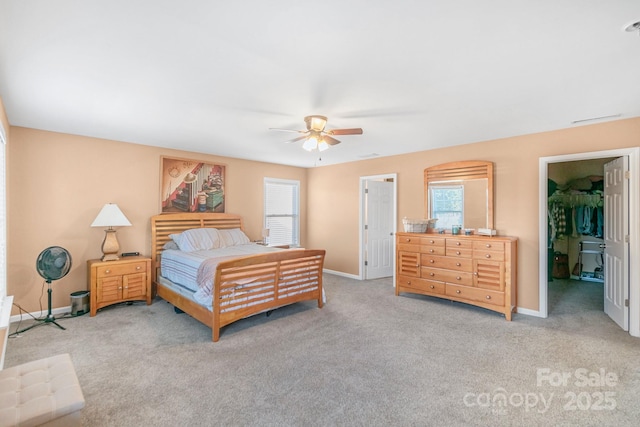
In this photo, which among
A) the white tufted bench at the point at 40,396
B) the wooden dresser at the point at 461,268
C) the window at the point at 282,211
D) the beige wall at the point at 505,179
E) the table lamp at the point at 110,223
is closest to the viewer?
the white tufted bench at the point at 40,396

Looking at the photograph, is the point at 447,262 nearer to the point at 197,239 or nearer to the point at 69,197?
the point at 197,239

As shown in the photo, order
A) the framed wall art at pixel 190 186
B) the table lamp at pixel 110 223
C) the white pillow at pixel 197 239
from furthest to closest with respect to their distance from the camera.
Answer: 1. the framed wall art at pixel 190 186
2. the white pillow at pixel 197 239
3. the table lamp at pixel 110 223

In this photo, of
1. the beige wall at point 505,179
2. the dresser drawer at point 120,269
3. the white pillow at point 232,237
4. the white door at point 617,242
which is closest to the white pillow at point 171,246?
the dresser drawer at point 120,269

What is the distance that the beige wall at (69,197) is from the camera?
366 centimetres

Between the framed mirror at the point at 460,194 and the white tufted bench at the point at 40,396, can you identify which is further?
the framed mirror at the point at 460,194

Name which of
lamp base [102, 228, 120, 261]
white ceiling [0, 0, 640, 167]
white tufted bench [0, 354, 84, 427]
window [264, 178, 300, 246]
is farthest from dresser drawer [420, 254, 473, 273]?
lamp base [102, 228, 120, 261]

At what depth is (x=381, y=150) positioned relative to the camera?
501 cm

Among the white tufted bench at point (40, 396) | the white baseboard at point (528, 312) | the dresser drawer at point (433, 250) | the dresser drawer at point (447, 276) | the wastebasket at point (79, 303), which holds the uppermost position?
the dresser drawer at point (433, 250)

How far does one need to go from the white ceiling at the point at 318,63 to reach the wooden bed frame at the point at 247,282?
167 centimetres

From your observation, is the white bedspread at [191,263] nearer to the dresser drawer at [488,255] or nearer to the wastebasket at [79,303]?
the wastebasket at [79,303]

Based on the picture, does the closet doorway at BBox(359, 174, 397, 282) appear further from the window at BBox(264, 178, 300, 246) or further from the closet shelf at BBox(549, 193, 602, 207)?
the closet shelf at BBox(549, 193, 602, 207)

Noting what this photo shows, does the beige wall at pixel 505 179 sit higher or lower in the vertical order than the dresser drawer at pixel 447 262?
higher

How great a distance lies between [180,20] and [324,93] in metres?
1.27

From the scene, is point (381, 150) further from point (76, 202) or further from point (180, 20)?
point (76, 202)
